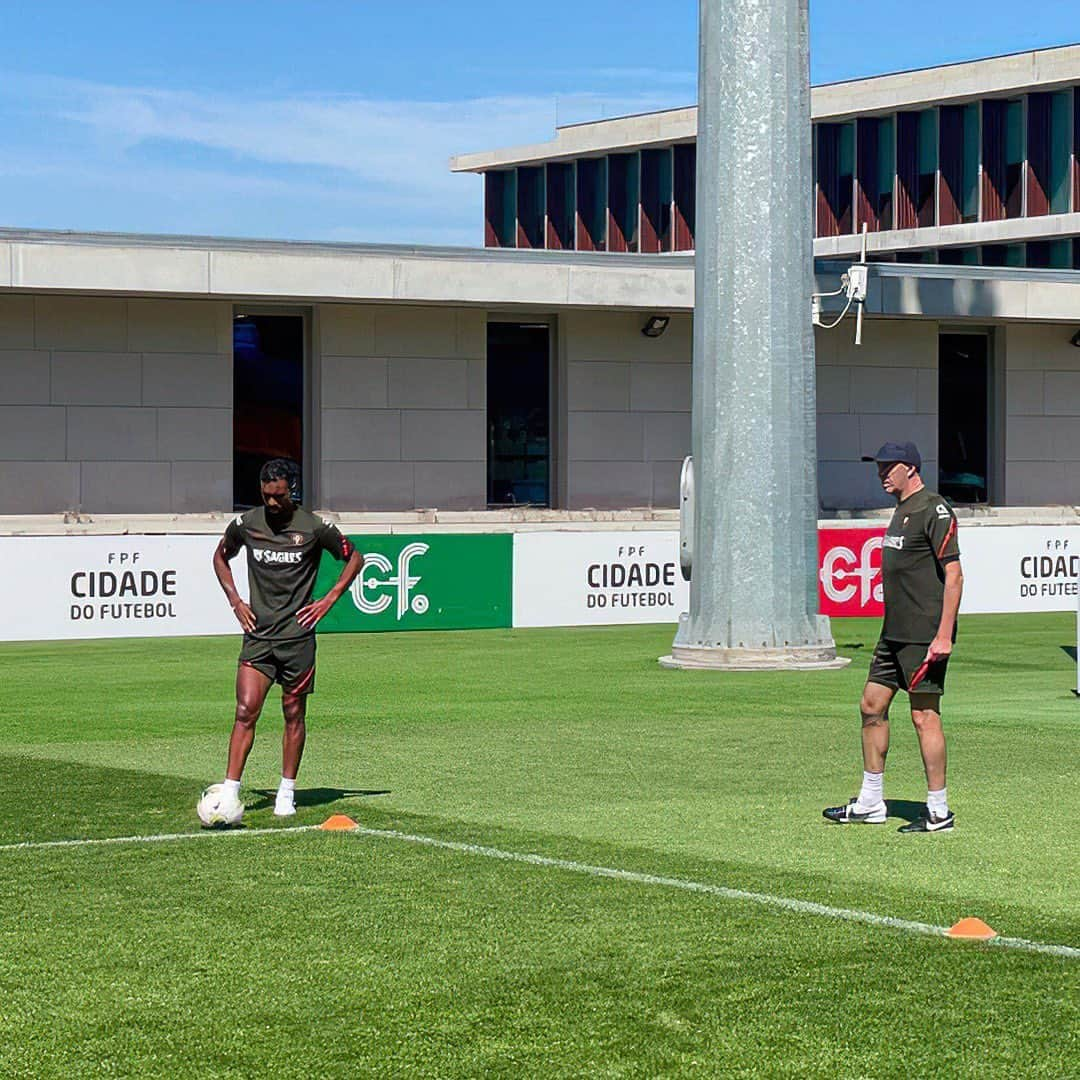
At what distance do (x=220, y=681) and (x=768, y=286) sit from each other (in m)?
6.82

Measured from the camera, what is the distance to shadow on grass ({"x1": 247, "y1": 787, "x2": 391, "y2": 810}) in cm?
1234

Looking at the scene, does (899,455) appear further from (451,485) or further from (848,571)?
(451,485)

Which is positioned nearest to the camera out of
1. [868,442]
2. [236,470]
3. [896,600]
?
[896,600]

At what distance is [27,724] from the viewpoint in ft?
56.0

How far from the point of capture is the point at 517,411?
116ft

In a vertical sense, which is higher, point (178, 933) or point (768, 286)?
point (768, 286)

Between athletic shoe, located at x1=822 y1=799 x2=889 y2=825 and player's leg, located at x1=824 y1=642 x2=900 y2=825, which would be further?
athletic shoe, located at x1=822 y1=799 x2=889 y2=825

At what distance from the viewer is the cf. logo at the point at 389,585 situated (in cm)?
2706

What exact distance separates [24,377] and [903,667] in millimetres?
22918

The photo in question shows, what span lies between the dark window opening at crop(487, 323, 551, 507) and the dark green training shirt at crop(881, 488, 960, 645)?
2423 centimetres

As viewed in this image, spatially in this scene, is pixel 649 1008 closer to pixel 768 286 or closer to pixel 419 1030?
pixel 419 1030

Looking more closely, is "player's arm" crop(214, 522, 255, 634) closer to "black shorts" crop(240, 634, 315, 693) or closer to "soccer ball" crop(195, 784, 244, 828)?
"black shorts" crop(240, 634, 315, 693)

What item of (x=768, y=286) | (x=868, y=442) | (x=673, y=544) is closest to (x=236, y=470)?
(x=673, y=544)

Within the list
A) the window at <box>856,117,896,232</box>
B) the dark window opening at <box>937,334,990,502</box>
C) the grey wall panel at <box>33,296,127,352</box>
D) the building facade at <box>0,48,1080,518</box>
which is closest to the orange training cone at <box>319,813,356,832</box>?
the building facade at <box>0,48,1080,518</box>
